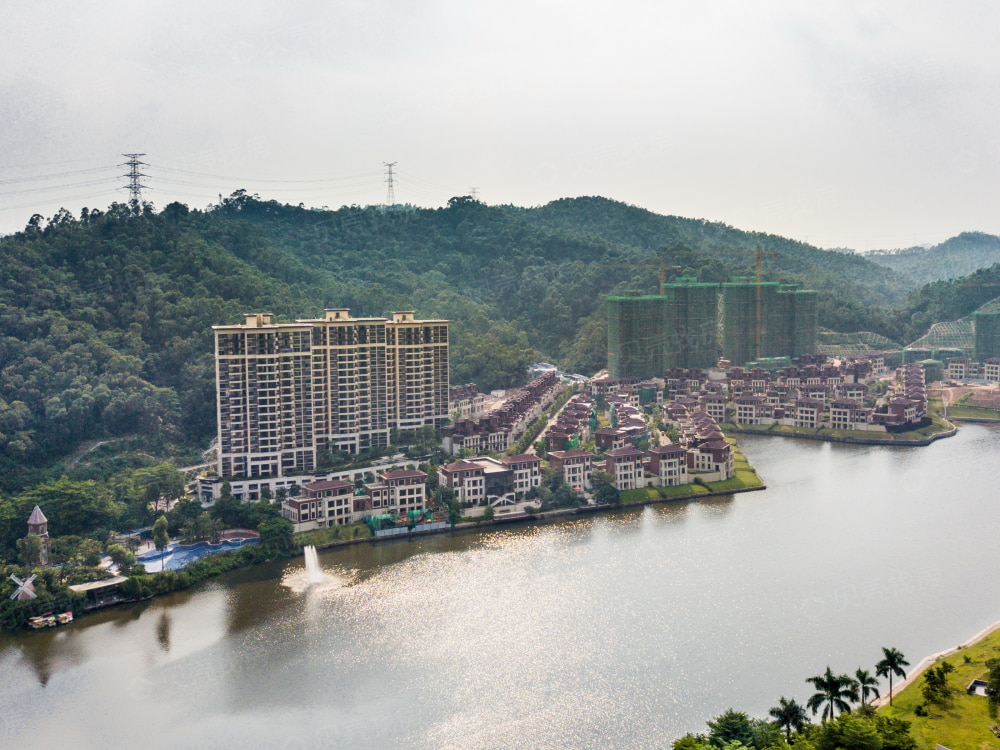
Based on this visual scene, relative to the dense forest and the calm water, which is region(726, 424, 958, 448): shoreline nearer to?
the dense forest

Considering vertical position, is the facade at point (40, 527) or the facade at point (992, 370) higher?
the facade at point (992, 370)

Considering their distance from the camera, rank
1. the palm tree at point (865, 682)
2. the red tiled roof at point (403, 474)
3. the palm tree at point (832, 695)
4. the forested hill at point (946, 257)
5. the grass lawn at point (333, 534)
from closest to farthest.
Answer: the palm tree at point (832, 695)
the palm tree at point (865, 682)
the grass lawn at point (333, 534)
the red tiled roof at point (403, 474)
the forested hill at point (946, 257)

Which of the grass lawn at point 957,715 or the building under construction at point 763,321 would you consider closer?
the grass lawn at point 957,715

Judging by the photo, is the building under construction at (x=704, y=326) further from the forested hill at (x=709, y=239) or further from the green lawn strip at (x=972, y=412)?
the forested hill at (x=709, y=239)

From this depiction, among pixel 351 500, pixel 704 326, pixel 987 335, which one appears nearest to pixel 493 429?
pixel 351 500

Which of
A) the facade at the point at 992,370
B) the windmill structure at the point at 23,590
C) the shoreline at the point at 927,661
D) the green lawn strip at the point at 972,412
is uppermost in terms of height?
the facade at the point at 992,370

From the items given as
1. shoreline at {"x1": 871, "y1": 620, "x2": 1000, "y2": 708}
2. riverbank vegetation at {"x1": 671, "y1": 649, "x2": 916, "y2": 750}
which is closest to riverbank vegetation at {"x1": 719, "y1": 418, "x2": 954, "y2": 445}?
shoreline at {"x1": 871, "y1": 620, "x2": 1000, "y2": 708}

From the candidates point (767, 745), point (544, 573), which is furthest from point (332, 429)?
point (767, 745)

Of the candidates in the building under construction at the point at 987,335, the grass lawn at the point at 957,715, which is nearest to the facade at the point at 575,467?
the grass lawn at the point at 957,715
